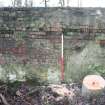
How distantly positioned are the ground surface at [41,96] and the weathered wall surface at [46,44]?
1.56 ft

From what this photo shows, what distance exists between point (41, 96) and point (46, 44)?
1.31m

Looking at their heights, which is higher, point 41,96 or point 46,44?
point 46,44

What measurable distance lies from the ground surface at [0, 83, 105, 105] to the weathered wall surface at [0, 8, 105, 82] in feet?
1.56

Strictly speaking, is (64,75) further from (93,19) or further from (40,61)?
(93,19)

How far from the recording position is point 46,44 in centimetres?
846

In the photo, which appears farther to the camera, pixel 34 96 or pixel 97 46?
pixel 97 46

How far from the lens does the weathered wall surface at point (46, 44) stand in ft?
27.7

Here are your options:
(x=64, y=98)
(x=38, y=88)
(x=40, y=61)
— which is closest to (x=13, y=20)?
(x=40, y=61)

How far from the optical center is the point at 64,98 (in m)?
7.62

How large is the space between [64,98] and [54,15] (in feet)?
6.51

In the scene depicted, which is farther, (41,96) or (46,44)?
(46,44)

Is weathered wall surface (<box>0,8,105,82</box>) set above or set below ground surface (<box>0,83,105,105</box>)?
above

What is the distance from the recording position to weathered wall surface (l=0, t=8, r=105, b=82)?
27.7 feet

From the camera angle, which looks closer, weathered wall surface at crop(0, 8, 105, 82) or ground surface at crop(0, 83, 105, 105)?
ground surface at crop(0, 83, 105, 105)
